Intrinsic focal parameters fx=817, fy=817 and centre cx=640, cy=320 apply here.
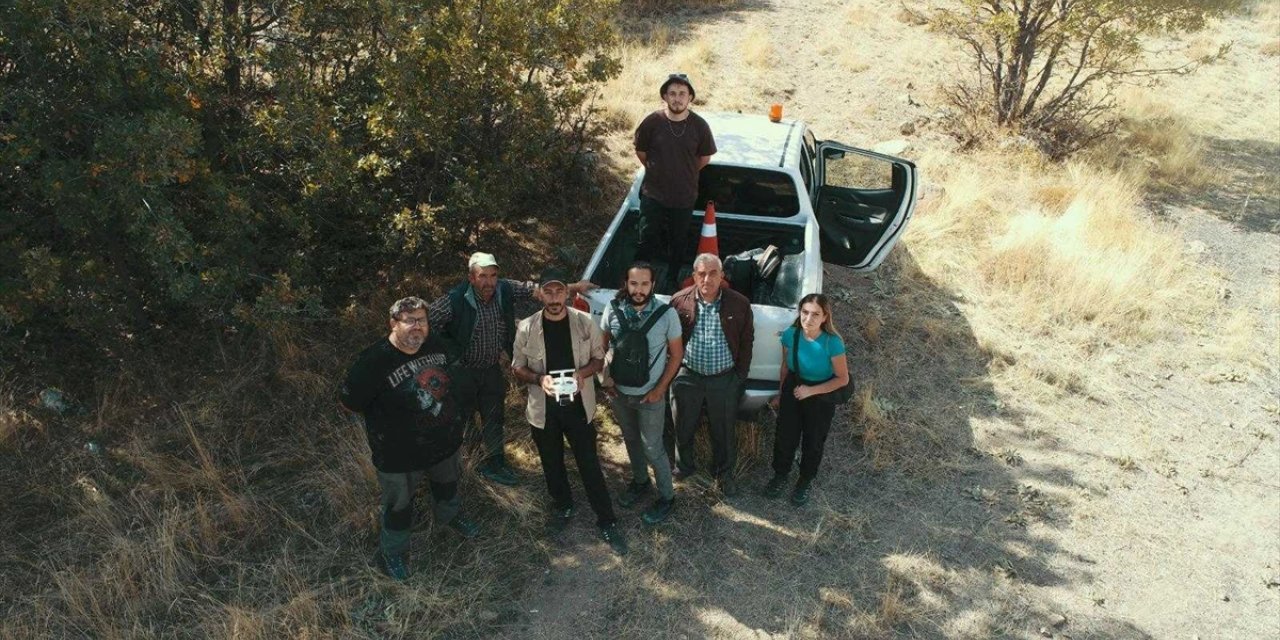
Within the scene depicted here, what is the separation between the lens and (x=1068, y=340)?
7125mm

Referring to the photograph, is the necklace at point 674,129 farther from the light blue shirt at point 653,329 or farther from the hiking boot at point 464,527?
the hiking boot at point 464,527

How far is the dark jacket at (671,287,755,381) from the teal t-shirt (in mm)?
219

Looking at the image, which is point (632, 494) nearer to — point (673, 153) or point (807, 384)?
point (807, 384)

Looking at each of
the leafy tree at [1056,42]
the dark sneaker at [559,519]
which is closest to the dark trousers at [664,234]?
the dark sneaker at [559,519]

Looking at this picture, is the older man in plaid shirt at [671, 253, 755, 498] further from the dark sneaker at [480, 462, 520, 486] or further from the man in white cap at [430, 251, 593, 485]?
the dark sneaker at [480, 462, 520, 486]

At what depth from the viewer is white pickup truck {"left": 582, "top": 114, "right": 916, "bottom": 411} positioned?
5.21 metres

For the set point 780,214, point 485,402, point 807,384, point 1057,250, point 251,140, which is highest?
point 251,140

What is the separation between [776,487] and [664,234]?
2.03 metres

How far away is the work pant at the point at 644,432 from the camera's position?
4.44 m

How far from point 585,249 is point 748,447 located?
321 centimetres

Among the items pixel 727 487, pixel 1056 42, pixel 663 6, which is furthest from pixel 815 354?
pixel 663 6

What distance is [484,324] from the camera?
15.2ft

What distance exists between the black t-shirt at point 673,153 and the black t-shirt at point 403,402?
2.30 meters

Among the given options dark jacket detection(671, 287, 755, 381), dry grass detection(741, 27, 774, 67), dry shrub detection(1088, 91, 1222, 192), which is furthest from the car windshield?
dry grass detection(741, 27, 774, 67)
